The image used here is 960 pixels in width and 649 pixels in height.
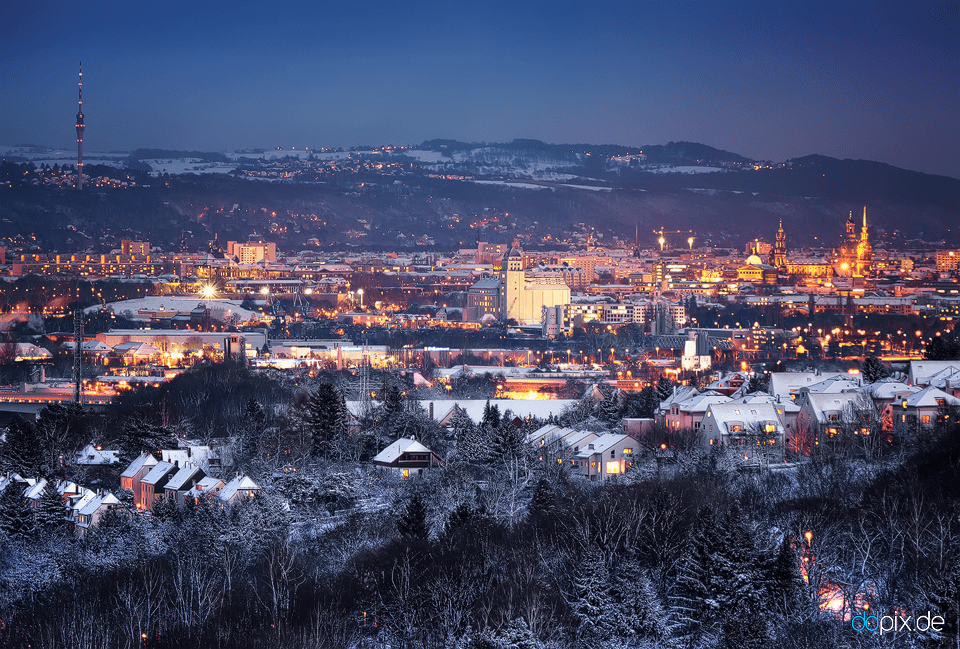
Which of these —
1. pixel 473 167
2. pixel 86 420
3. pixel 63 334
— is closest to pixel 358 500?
pixel 86 420

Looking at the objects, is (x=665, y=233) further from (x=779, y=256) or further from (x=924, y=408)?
(x=924, y=408)

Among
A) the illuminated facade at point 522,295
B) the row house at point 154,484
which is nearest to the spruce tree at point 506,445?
the row house at point 154,484

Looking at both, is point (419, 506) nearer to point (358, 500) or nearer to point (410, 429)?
point (358, 500)

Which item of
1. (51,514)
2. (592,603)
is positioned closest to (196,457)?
(51,514)

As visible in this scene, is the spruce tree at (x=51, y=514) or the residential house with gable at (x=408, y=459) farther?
the residential house with gable at (x=408, y=459)

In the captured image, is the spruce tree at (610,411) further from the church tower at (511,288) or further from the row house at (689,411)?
the church tower at (511,288)

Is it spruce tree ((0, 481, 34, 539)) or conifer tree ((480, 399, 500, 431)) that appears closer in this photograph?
spruce tree ((0, 481, 34, 539))

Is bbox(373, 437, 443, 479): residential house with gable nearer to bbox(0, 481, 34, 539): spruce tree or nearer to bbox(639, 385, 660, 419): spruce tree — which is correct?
bbox(639, 385, 660, 419): spruce tree

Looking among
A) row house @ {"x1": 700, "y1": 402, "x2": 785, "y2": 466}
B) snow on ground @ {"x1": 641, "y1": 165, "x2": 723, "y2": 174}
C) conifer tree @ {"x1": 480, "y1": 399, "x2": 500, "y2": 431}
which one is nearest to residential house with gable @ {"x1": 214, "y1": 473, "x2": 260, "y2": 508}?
conifer tree @ {"x1": 480, "y1": 399, "x2": 500, "y2": 431}
